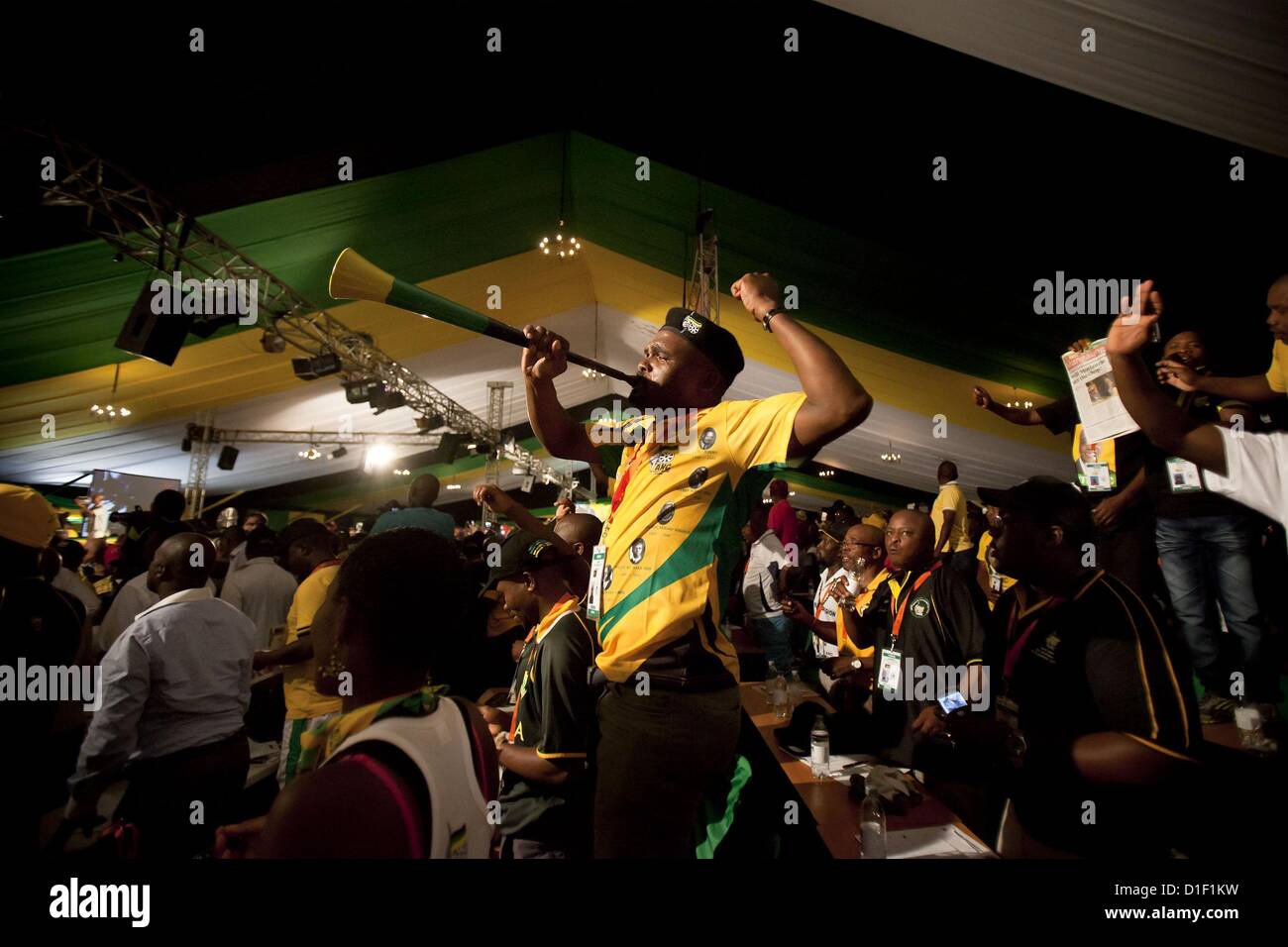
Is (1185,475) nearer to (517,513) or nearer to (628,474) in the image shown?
(628,474)

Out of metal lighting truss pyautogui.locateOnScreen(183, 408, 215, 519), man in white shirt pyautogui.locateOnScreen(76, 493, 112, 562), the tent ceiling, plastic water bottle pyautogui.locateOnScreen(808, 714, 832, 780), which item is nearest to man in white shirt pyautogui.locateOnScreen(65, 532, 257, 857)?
plastic water bottle pyautogui.locateOnScreen(808, 714, 832, 780)

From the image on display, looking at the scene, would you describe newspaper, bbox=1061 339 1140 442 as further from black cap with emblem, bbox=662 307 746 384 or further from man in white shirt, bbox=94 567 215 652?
man in white shirt, bbox=94 567 215 652

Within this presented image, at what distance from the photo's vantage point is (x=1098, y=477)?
219cm

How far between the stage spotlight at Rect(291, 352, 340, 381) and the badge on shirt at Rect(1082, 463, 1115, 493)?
8.32m

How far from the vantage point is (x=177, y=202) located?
5.00 metres

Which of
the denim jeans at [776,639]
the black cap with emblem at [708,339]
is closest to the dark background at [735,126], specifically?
the black cap with emblem at [708,339]

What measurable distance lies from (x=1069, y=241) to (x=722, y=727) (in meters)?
3.17

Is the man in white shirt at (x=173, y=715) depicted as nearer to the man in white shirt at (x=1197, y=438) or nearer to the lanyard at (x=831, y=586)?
the man in white shirt at (x=1197, y=438)

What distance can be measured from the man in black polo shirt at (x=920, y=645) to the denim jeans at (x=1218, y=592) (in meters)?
0.98

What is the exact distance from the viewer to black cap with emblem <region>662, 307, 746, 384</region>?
1731mm

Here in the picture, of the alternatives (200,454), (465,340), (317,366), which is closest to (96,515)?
(200,454)

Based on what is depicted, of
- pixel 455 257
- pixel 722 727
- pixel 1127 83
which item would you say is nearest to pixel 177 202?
pixel 455 257

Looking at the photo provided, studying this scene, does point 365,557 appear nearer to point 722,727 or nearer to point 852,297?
point 722,727

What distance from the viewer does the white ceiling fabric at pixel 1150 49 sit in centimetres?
217
